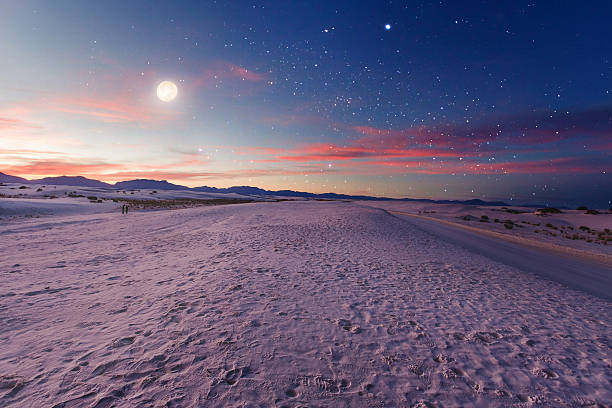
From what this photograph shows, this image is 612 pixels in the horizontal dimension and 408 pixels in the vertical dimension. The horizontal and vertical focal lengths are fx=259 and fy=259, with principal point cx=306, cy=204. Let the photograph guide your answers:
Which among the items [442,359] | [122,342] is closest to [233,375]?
[122,342]

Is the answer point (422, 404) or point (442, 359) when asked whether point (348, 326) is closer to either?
point (442, 359)

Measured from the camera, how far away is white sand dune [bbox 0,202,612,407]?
3779mm

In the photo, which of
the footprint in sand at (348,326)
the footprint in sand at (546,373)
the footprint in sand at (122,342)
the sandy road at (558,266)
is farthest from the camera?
the sandy road at (558,266)

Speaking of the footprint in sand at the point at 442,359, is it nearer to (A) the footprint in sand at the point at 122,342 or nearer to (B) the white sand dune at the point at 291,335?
(B) the white sand dune at the point at 291,335

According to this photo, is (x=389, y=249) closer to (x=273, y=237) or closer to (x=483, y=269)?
(x=483, y=269)

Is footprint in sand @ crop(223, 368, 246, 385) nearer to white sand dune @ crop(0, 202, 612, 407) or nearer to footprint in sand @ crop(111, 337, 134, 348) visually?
white sand dune @ crop(0, 202, 612, 407)

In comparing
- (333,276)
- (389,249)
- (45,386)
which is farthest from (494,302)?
(45,386)

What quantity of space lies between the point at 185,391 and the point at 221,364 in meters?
0.66

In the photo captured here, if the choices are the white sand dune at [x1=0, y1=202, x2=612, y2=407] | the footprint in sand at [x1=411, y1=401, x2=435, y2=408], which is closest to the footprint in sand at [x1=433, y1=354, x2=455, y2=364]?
the white sand dune at [x1=0, y1=202, x2=612, y2=407]

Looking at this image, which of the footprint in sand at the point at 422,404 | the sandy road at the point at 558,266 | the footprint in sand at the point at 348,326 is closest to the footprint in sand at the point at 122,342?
the footprint in sand at the point at 348,326

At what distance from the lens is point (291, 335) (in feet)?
17.1

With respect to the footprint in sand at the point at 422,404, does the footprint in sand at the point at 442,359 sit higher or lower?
lower

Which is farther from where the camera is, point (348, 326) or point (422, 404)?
point (348, 326)

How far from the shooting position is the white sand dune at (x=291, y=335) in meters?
3.78
